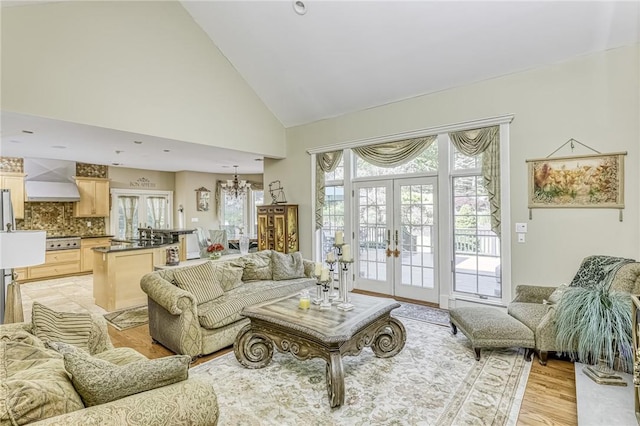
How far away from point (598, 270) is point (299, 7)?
15.0 feet

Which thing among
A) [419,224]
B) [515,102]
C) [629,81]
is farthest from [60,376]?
[629,81]

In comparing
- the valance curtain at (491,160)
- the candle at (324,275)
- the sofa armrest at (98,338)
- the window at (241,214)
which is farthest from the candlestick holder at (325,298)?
the window at (241,214)

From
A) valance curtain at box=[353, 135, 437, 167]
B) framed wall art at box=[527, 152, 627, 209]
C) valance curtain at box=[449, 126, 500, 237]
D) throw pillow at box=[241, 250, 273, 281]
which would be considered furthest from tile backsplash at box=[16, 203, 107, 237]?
framed wall art at box=[527, 152, 627, 209]

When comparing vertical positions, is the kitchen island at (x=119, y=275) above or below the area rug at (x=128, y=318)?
above

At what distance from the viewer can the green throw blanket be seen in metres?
3.03

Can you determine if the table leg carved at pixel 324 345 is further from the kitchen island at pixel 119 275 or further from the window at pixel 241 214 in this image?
the window at pixel 241 214

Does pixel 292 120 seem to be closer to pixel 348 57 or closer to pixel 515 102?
pixel 348 57

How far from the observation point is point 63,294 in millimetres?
5812

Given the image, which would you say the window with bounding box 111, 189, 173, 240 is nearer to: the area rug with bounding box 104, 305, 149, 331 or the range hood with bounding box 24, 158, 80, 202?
the range hood with bounding box 24, 158, 80, 202

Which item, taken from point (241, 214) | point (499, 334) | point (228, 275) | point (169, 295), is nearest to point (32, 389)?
point (169, 295)

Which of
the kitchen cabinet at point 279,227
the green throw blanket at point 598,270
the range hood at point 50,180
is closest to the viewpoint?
the green throw blanket at point 598,270

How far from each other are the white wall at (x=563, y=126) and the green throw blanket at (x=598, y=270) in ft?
0.98

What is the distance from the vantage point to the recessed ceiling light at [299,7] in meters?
3.96

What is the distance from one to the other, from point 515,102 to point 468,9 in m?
1.35
